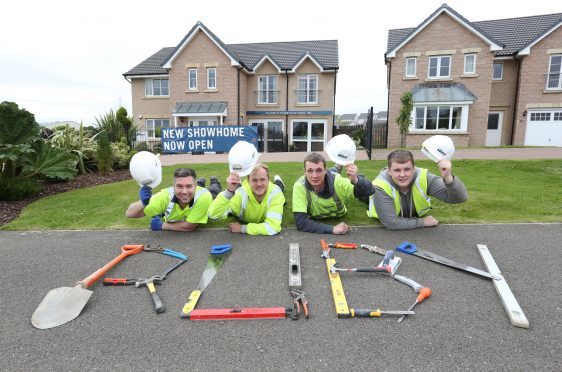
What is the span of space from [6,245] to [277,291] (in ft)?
13.0

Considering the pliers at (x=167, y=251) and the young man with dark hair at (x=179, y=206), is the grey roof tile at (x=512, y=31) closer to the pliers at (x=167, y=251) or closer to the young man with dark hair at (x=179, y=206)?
the young man with dark hair at (x=179, y=206)

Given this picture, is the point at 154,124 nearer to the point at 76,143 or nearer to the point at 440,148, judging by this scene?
the point at 76,143

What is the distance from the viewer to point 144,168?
4125 millimetres

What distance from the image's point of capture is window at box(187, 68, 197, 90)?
24.7 metres

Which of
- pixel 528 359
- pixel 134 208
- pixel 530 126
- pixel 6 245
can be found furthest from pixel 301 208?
pixel 530 126

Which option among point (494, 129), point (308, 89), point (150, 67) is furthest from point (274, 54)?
point (494, 129)

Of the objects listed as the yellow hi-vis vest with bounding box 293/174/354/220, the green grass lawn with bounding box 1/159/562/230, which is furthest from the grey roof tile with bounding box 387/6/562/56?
the yellow hi-vis vest with bounding box 293/174/354/220

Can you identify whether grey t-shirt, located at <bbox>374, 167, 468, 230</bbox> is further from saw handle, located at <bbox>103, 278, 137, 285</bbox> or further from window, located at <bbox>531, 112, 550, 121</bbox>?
window, located at <bbox>531, 112, 550, 121</bbox>

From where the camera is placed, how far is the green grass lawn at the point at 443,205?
5.36 m

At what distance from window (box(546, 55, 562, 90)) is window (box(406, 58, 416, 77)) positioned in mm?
7939

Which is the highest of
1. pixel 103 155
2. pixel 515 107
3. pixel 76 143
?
pixel 515 107

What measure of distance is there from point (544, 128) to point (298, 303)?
982 inches

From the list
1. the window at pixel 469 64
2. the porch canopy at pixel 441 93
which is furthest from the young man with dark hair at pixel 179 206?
the window at pixel 469 64

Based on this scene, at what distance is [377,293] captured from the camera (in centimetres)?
304
